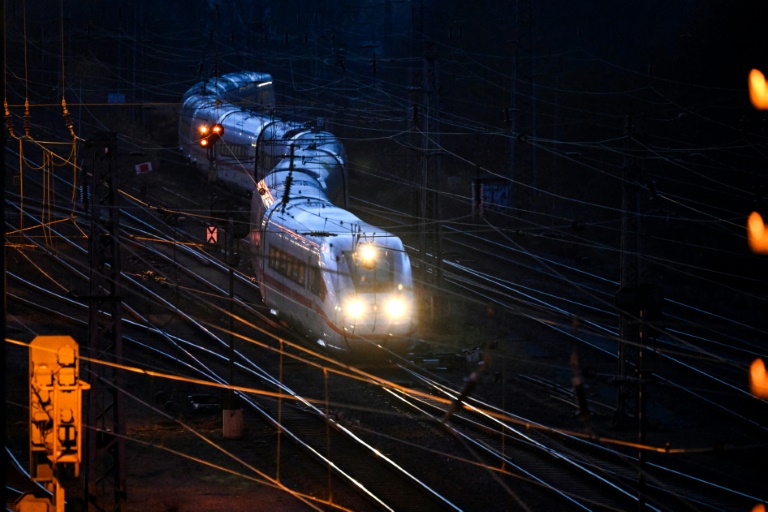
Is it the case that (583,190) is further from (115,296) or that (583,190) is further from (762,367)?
(115,296)

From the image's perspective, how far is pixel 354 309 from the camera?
63.7ft

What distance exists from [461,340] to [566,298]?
11.8ft

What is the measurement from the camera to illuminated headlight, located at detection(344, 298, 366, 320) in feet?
63.6

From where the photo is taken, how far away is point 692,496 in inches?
575

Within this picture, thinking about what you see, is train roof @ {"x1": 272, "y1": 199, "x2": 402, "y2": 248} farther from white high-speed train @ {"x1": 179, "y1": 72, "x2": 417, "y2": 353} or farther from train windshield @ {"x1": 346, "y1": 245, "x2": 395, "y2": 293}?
train windshield @ {"x1": 346, "y1": 245, "x2": 395, "y2": 293}

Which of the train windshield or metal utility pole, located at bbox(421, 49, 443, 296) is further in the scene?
metal utility pole, located at bbox(421, 49, 443, 296)

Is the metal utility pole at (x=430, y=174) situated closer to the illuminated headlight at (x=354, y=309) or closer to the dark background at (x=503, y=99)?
the dark background at (x=503, y=99)

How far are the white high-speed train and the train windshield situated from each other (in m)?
0.02

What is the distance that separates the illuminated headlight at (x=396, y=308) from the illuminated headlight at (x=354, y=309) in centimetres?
58

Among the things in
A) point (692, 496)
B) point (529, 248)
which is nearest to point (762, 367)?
point (692, 496)

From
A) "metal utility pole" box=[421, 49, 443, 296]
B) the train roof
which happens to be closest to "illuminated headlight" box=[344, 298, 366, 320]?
the train roof

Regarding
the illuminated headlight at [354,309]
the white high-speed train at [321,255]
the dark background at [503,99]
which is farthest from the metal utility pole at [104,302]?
the dark background at [503,99]

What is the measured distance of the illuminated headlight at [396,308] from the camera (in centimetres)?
1983

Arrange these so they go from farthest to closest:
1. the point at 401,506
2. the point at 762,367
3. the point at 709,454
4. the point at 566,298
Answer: the point at 566,298
the point at 762,367
the point at 709,454
the point at 401,506
